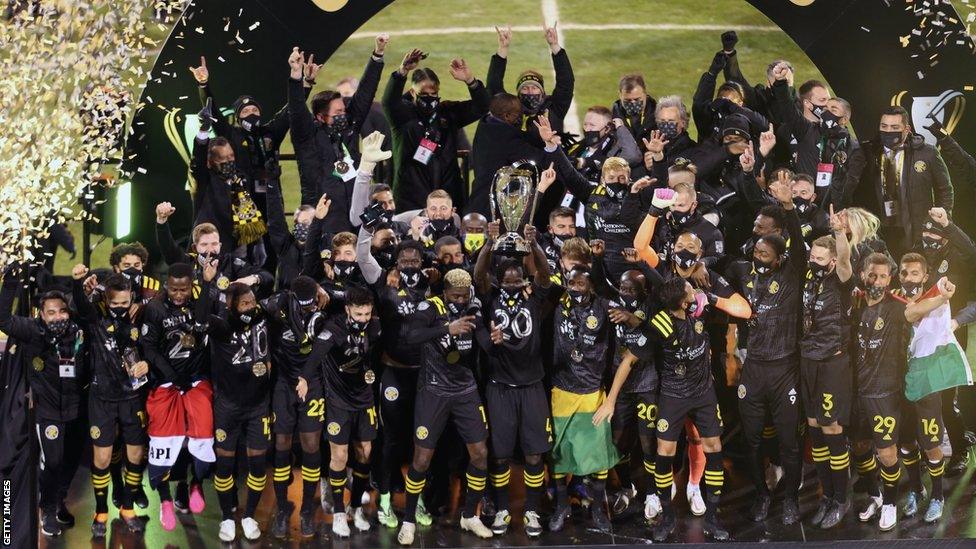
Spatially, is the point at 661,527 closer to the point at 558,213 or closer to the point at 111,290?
the point at 558,213

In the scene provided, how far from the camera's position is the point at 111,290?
30.8ft

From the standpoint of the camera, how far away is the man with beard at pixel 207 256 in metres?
9.55

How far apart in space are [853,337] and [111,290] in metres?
4.91

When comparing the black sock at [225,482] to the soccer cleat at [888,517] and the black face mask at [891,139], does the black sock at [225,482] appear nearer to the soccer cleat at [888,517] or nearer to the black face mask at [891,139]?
the soccer cleat at [888,517]

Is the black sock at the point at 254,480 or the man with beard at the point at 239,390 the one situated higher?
the man with beard at the point at 239,390

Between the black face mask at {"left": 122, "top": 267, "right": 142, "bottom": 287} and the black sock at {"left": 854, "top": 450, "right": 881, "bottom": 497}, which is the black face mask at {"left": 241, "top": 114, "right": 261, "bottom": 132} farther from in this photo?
the black sock at {"left": 854, "top": 450, "right": 881, "bottom": 497}

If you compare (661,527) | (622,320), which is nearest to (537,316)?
(622,320)

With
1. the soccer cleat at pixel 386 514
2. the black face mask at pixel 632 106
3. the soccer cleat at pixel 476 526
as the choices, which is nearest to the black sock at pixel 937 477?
the soccer cleat at pixel 476 526

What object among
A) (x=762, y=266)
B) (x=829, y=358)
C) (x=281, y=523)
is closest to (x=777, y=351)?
(x=829, y=358)

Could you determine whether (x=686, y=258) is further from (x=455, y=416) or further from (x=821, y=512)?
(x=821, y=512)

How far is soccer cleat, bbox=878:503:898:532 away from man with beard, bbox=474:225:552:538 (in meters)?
2.28

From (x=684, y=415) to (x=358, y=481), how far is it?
2.20m

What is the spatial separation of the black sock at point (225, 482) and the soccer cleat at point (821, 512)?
3.86 m

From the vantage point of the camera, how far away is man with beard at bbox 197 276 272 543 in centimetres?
936
